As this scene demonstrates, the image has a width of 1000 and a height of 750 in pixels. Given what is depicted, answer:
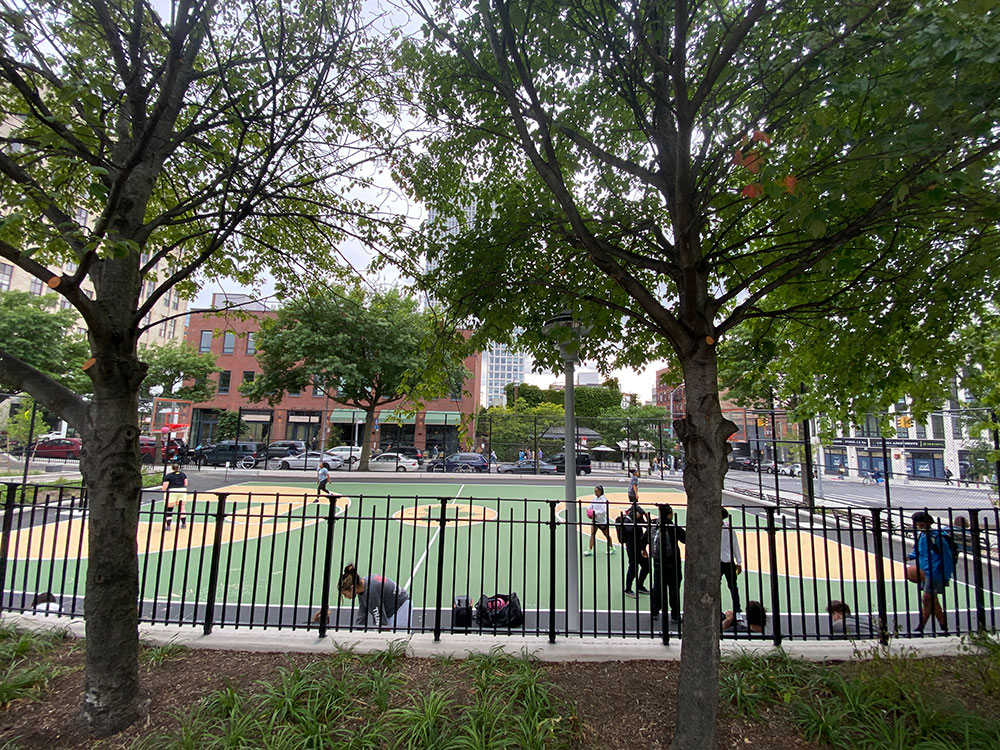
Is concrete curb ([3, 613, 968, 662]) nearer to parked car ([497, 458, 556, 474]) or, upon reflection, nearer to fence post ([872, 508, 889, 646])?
fence post ([872, 508, 889, 646])

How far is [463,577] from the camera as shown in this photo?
8.56 metres

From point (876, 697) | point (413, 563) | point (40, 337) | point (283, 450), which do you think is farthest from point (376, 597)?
point (40, 337)

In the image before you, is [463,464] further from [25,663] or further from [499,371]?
[499,371]

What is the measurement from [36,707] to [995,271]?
314 inches

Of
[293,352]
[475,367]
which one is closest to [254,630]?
[293,352]

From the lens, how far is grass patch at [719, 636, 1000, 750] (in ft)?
10.0

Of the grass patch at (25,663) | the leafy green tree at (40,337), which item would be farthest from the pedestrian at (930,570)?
the leafy green tree at (40,337)

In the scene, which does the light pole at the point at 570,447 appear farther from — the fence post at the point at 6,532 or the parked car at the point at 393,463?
the parked car at the point at 393,463

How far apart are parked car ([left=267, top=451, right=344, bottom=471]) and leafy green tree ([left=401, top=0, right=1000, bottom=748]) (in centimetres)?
2603

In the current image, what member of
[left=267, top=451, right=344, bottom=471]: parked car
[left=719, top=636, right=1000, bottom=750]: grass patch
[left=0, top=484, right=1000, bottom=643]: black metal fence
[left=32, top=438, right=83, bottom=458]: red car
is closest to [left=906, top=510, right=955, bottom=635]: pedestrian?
[left=0, top=484, right=1000, bottom=643]: black metal fence

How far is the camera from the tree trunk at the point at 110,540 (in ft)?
10.4

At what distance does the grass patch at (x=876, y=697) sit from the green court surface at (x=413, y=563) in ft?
2.36

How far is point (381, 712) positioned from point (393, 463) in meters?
27.4

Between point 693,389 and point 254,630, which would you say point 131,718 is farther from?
point 693,389
